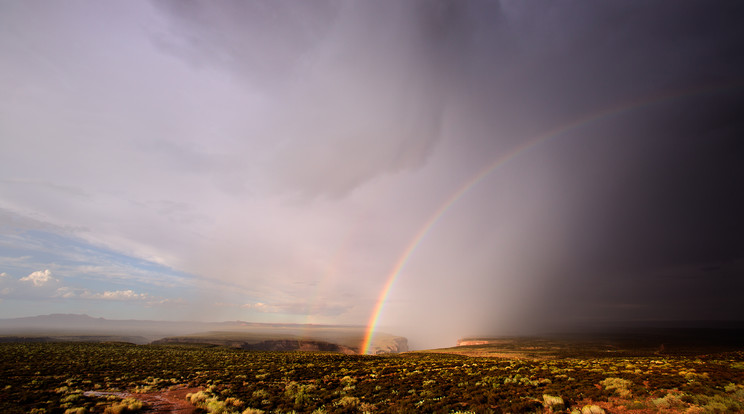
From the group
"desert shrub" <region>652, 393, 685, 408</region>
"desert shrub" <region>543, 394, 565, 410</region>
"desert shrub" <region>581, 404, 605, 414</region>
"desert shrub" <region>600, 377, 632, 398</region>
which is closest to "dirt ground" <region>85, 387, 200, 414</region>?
"desert shrub" <region>543, 394, 565, 410</region>

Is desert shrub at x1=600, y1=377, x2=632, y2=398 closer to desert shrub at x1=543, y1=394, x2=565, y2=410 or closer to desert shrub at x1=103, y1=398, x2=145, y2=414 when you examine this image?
desert shrub at x1=543, y1=394, x2=565, y2=410

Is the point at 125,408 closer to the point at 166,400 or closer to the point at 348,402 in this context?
the point at 166,400

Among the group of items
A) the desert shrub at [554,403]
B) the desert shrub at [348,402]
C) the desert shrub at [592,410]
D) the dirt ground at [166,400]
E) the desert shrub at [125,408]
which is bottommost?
the dirt ground at [166,400]

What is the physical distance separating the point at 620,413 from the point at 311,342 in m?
122

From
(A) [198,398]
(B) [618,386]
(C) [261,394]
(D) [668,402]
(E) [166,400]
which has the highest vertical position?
(D) [668,402]

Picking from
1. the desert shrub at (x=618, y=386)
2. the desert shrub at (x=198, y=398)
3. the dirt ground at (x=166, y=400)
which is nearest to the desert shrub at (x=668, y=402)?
the desert shrub at (x=618, y=386)

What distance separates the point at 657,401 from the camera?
1376 centimetres

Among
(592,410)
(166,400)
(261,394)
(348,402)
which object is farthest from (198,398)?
(592,410)

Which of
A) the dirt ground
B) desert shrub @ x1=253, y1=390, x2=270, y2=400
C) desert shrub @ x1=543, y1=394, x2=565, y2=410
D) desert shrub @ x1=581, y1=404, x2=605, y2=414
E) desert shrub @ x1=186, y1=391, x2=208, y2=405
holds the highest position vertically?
desert shrub @ x1=581, y1=404, x2=605, y2=414

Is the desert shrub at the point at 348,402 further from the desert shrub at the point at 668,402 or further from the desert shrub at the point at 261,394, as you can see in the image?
the desert shrub at the point at 668,402

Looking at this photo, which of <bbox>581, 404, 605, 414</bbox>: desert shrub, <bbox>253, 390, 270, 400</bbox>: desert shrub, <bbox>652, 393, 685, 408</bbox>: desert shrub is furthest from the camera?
<bbox>253, 390, 270, 400</bbox>: desert shrub

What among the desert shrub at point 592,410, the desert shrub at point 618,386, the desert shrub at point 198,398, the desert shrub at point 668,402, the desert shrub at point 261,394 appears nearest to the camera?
the desert shrub at point 592,410

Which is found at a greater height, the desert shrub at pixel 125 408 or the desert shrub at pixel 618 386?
the desert shrub at pixel 618 386

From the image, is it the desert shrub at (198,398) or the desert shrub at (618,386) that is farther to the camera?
the desert shrub at (198,398)
